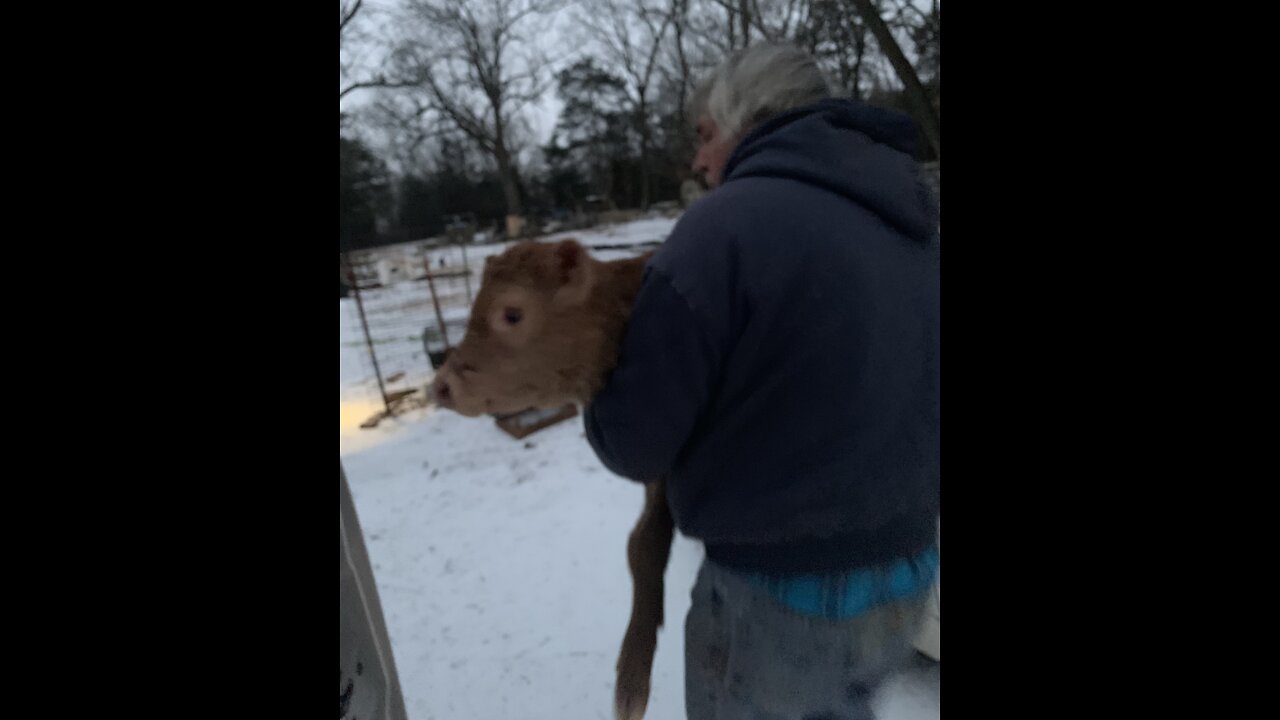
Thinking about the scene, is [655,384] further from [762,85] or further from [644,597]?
[644,597]

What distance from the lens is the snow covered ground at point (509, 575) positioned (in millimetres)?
2436

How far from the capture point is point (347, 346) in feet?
25.0

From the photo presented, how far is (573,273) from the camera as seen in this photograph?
1.00m

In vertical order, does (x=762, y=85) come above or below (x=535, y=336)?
above

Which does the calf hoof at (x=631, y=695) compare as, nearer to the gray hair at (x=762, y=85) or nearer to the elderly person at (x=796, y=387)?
the elderly person at (x=796, y=387)

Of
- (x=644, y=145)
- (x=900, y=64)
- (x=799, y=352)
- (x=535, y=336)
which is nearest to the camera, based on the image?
(x=799, y=352)

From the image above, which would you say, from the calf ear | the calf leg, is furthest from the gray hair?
the calf leg

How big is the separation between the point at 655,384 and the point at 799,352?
0.21 meters

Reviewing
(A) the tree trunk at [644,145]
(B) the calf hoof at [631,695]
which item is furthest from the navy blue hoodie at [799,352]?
(A) the tree trunk at [644,145]

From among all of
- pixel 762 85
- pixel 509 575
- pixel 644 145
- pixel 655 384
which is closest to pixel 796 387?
pixel 655 384

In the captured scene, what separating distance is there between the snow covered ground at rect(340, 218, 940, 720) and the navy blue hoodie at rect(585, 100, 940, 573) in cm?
42
